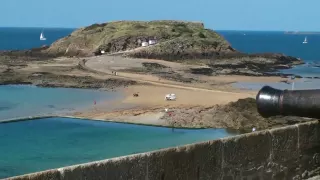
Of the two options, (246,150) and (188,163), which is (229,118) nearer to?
(246,150)

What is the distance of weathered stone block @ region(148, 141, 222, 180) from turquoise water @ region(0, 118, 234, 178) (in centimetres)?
1240

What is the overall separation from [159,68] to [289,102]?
52.2 meters

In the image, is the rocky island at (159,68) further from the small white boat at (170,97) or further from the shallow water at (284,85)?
the shallow water at (284,85)

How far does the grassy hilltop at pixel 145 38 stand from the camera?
2923 inches

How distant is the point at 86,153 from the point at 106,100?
15166mm

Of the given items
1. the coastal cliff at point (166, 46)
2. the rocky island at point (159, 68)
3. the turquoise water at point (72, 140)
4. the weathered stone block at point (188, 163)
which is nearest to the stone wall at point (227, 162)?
the weathered stone block at point (188, 163)

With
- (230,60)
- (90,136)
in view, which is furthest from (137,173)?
(230,60)

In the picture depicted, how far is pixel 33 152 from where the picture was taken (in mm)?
19984

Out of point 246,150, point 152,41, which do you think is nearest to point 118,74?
point 152,41

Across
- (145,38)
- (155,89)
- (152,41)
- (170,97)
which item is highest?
(145,38)

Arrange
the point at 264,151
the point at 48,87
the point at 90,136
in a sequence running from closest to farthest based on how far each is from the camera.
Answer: the point at 264,151
the point at 90,136
the point at 48,87

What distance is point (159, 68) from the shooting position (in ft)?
189

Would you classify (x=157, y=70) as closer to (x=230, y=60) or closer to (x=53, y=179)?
(x=230, y=60)

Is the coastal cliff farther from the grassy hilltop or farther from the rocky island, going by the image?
the rocky island
